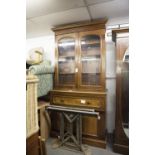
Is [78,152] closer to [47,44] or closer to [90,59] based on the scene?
[90,59]

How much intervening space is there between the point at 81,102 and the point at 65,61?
33.9 inches

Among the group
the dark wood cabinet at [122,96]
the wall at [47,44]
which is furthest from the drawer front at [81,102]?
the wall at [47,44]

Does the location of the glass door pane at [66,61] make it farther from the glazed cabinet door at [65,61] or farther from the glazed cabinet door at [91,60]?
the glazed cabinet door at [91,60]

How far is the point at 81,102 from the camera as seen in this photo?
2.29 m

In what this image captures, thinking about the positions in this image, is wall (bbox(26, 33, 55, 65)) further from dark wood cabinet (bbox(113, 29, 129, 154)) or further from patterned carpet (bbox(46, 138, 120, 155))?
patterned carpet (bbox(46, 138, 120, 155))

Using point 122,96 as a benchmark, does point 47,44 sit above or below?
above

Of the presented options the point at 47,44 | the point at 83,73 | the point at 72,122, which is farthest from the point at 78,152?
the point at 47,44
